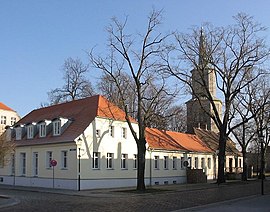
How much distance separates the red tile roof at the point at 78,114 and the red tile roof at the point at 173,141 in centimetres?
628

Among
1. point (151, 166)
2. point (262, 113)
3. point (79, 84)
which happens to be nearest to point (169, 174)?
point (151, 166)

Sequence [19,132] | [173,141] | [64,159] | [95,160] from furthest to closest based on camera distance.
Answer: [173,141]
[19,132]
[64,159]
[95,160]

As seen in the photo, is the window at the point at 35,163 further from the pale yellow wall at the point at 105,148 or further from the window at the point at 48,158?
the pale yellow wall at the point at 105,148

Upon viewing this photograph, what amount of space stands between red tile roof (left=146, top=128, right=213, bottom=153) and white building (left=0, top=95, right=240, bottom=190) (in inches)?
7.5

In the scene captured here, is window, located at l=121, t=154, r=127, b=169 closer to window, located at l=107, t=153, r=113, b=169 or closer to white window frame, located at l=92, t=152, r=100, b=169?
window, located at l=107, t=153, r=113, b=169

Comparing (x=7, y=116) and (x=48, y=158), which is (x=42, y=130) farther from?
(x=7, y=116)

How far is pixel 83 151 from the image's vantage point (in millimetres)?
34844

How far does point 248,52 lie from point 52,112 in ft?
68.6

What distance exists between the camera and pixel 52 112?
44.2 metres

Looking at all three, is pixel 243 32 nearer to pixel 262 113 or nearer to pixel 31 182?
pixel 262 113

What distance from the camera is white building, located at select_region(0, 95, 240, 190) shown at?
115 feet

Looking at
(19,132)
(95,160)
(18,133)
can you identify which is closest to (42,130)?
(19,132)

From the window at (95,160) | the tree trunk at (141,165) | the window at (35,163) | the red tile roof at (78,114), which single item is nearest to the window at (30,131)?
the red tile roof at (78,114)

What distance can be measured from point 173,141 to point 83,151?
17.5 m
